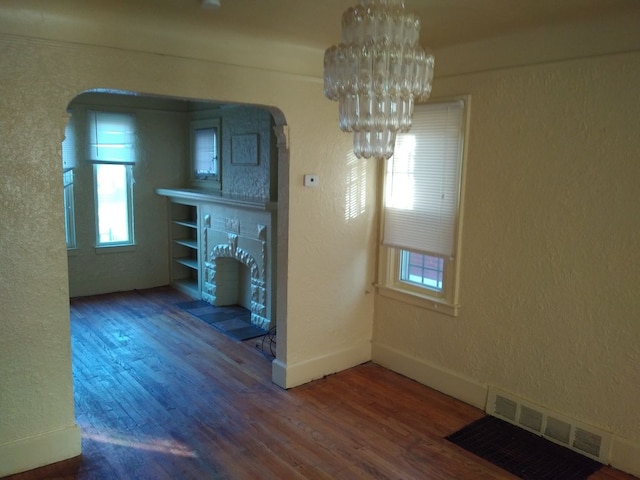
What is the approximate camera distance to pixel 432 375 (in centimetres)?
388

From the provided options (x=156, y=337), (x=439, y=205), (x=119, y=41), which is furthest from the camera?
(x=156, y=337)

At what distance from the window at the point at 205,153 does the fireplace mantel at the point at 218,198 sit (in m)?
0.18

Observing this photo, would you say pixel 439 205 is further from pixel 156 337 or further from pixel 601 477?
pixel 156 337

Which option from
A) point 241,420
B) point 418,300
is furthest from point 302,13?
point 241,420

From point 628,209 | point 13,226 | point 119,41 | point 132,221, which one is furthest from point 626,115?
point 132,221

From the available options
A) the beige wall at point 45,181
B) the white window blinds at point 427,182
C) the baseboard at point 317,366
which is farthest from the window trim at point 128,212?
the white window blinds at point 427,182

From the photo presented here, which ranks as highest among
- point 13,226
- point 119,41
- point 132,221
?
point 119,41

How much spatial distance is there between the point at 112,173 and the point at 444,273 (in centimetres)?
457

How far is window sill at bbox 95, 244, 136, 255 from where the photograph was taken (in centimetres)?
638

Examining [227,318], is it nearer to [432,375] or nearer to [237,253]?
[237,253]

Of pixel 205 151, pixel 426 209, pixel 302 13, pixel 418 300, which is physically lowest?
pixel 418 300

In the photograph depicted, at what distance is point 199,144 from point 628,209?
16.8 ft

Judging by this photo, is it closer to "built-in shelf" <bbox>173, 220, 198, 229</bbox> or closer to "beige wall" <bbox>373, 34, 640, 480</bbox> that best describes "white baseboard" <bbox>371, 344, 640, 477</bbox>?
"beige wall" <bbox>373, 34, 640, 480</bbox>

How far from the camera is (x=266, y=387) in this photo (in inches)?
152
